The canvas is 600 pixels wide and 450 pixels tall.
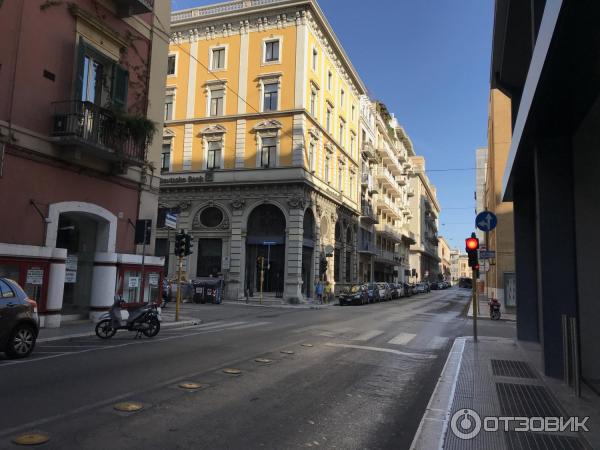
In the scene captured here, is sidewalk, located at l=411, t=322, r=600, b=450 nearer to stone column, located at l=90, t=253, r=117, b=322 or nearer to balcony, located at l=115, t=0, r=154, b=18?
stone column, located at l=90, t=253, r=117, b=322

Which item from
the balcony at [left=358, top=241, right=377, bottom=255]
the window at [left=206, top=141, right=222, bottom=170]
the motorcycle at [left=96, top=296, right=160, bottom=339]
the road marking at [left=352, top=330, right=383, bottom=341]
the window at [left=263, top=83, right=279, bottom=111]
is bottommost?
the road marking at [left=352, top=330, right=383, bottom=341]

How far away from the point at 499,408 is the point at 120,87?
605 inches

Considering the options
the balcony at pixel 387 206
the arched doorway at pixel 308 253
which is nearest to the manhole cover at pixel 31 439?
the arched doorway at pixel 308 253

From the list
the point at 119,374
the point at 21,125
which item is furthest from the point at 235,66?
the point at 119,374

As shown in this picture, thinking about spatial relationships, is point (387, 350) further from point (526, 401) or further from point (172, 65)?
point (172, 65)

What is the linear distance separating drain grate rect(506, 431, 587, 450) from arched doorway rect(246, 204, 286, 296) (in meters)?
28.9

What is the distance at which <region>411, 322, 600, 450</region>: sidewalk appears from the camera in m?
5.02

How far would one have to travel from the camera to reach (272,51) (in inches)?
1430

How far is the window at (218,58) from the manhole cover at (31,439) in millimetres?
35600

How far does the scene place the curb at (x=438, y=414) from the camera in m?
4.96

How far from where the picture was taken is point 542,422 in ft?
18.6

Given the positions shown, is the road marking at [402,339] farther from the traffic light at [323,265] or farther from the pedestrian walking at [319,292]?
the traffic light at [323,265]

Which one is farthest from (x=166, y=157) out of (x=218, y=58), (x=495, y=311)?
(x=495, y=311)

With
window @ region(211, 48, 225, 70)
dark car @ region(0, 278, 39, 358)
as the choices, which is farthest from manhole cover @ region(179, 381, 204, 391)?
window @ region(211, 48, 225, 70)
